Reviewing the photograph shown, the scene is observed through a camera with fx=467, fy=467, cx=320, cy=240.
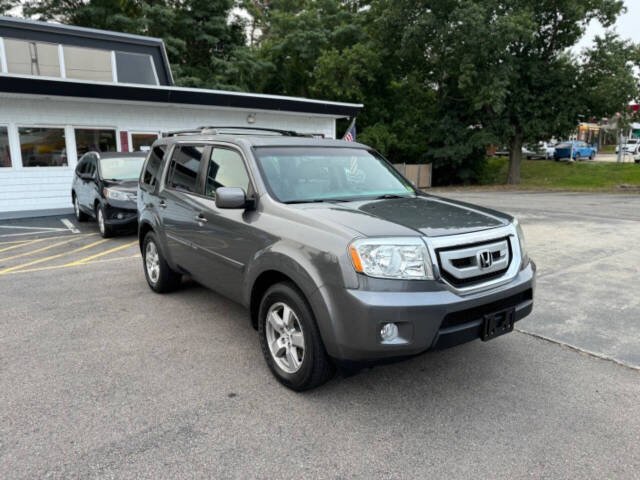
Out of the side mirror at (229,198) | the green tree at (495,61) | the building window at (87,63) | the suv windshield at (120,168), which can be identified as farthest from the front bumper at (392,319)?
the green tree at (495,61)

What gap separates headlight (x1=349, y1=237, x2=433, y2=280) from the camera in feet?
9.37

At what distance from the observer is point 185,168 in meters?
4.81

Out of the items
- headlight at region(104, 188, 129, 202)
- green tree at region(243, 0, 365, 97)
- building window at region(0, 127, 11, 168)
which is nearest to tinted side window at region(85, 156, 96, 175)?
headlight at region(104, 188, 129, 202)

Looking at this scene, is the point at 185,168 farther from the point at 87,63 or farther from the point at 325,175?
the point at 87,63

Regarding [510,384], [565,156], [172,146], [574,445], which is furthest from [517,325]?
[565,156]

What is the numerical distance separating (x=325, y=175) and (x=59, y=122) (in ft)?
41.0

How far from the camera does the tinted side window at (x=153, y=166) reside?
5.43 metres

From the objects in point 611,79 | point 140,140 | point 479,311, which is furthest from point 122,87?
point 611,79

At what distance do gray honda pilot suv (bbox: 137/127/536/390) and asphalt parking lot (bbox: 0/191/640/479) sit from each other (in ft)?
1.46

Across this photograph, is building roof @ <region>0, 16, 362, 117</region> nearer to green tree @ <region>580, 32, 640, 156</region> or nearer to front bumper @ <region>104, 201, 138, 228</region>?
front bumper @ <region>104, 201, 138, 228</region>

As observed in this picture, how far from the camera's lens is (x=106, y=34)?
55.3 ft

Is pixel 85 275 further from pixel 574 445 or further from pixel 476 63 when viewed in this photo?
pixel 476 63

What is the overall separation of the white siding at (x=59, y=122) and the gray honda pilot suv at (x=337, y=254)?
11.0 metres

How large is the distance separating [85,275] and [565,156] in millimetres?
37281
